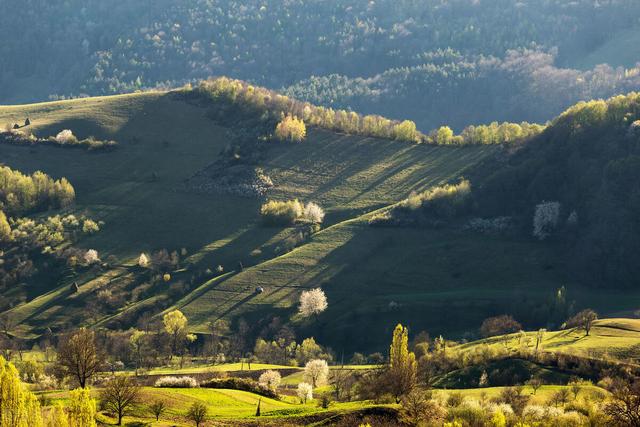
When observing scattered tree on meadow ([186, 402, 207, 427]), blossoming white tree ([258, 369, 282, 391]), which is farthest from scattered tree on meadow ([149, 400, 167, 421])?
blossoming white tree ([258, 369, 282, 391])

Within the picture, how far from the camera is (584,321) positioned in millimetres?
154250

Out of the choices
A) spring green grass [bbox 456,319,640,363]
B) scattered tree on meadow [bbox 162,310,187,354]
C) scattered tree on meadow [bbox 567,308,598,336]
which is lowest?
spring green grass [bbox 456,319,640,363]

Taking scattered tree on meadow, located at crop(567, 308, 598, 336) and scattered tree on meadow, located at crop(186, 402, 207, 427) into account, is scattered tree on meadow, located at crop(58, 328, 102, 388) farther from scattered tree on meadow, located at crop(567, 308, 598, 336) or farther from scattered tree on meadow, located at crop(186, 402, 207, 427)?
scattered tree on meadow, located at crop(567, 308, 598, 336)

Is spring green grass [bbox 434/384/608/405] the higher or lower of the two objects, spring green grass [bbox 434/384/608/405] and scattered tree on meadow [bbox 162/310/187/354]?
the lower

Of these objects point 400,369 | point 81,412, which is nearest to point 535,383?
point 400,369

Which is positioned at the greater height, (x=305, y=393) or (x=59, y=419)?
(x=59, y=419)

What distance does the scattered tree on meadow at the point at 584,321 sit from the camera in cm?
15173

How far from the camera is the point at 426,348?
484 feet

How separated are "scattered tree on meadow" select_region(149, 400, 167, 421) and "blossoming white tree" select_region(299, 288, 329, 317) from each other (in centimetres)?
9631

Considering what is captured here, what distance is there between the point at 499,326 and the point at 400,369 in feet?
224

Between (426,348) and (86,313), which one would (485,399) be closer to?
(426,348)

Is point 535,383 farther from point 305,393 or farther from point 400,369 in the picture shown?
point 305,393

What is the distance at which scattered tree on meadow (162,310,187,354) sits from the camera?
580 feet

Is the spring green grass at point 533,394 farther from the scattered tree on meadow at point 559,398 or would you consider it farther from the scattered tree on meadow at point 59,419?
the scattered tree on meadow at point 59,419
